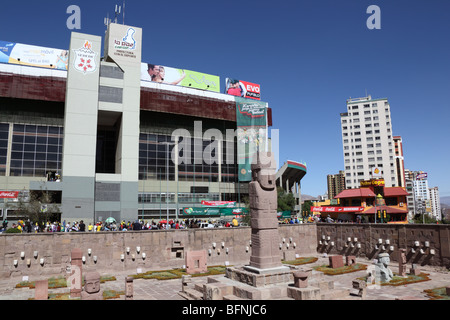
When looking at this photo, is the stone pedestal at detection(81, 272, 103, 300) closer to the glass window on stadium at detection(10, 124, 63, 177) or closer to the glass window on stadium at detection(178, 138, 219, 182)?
the glass window on stadium at detection(10, 124, 63, 177)

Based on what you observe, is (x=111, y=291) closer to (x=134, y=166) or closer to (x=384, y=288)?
(x=384, y=288)

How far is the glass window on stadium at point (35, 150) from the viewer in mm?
46375

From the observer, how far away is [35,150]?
1860 inches

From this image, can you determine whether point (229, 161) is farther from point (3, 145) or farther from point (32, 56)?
point (32, 56)

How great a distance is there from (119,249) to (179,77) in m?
42.7

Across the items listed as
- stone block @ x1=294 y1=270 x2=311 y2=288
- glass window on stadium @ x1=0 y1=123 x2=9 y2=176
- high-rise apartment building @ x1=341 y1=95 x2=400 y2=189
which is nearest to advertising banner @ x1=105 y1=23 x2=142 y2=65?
glass window on stadium @ x1=0 y1=123 x2=9 y2=176

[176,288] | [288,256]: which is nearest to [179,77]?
[288,256]

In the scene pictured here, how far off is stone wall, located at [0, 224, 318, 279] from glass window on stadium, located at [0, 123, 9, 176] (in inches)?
1190

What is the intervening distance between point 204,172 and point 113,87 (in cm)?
2025

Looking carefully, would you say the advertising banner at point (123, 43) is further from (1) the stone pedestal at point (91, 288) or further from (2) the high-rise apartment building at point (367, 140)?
(2) the high-rise apartment building at point (367, 140)

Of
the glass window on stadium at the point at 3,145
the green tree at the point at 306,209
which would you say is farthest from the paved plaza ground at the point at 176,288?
the green tree at the point at 306,209

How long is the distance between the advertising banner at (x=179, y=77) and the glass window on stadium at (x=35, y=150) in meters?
17.0

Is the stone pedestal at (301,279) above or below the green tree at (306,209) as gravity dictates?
below
